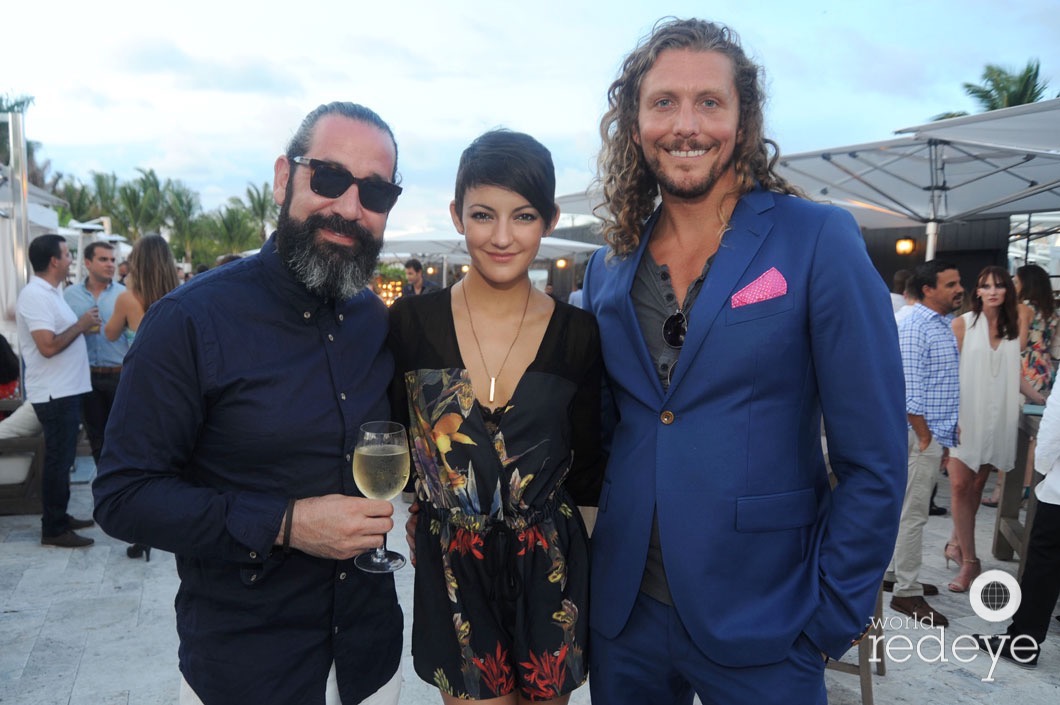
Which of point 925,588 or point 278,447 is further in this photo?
point 925,588

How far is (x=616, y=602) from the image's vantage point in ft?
6.09

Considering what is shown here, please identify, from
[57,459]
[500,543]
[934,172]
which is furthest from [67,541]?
[934,172]

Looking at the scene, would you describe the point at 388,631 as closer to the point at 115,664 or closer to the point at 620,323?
the point at 620,323

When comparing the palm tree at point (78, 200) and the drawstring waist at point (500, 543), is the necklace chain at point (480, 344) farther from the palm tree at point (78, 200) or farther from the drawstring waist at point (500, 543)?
the palm tree at point (78, 200)

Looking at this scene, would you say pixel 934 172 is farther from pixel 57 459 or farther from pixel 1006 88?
pixel 1006 88

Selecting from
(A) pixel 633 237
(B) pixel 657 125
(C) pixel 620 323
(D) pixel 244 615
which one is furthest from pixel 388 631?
(B) pixel 657 125

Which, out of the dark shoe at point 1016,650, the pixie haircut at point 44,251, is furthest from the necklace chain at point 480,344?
the pixie haircut at point 44,251

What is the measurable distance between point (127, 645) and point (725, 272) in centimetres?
392

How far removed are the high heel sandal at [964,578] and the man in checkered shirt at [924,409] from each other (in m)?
0.16

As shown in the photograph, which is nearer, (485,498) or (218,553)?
(218,553)

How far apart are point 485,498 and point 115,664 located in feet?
10.0

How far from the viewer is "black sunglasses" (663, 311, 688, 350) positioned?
184 cm

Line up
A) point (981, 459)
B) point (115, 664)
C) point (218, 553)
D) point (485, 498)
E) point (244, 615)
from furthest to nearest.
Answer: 1. point (981, 459)
2. point (115, 664)
3. point (485, 498)
4. point (244, 615)
5. point (218, 553)

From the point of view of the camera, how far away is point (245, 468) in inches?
66.1
